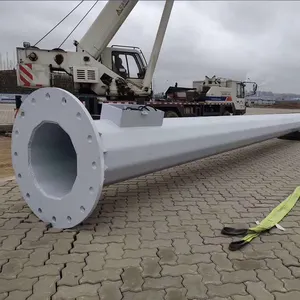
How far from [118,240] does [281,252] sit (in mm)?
1002

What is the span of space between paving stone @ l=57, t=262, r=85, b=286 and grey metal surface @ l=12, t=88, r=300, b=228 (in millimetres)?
326

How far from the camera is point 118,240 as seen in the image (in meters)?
2.10

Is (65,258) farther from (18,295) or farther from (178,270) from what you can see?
(178,270)

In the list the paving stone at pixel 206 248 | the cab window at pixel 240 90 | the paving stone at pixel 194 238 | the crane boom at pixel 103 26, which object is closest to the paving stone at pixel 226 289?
the paving stone at pixel 206 248

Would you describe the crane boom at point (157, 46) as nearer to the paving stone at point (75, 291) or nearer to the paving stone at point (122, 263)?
the paving stone at point (122, 263)

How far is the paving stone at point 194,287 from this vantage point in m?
1.55

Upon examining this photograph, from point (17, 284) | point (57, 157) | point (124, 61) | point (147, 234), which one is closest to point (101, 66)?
point (124, 61)

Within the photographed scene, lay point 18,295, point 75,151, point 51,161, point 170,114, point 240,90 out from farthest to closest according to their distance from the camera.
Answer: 1. point 240,90
2. point 170,114
3. point 51,161
4. point 75,151
5. point 18,295

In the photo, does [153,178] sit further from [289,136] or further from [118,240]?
[289,136]

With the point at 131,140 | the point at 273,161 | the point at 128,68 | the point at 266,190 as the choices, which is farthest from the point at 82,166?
the point at 128,68

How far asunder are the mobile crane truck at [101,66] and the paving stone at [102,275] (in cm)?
578

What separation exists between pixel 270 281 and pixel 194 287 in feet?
1.32

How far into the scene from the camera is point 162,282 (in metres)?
1.65

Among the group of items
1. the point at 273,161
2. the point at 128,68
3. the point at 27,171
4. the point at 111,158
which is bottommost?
the point at 273,161
